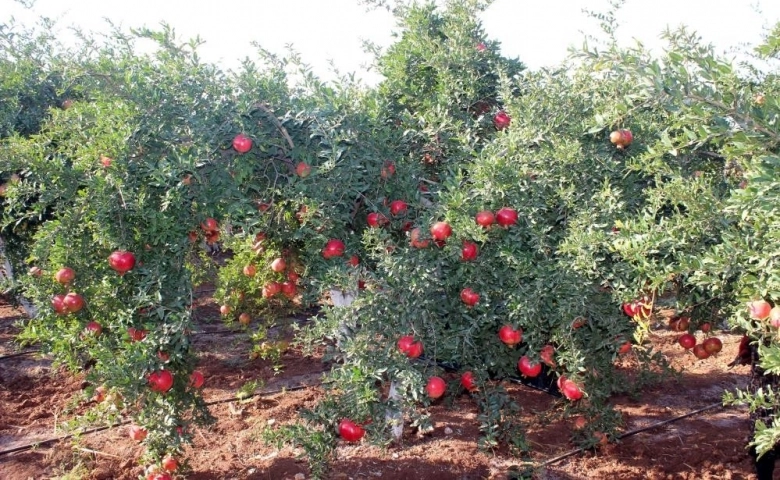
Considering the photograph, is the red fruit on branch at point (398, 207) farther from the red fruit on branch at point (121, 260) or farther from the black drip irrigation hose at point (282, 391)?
the black drip irrigation hose at point (282, 391)

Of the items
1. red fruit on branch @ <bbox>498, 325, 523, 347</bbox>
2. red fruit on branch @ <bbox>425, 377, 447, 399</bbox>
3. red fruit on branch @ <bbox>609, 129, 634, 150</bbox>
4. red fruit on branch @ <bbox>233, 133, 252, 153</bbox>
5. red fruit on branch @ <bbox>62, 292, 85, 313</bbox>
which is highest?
red fruit on branch @ <bbox>233, 133, 252, 153</bbox>

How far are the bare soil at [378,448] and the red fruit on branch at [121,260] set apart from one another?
0.78 m

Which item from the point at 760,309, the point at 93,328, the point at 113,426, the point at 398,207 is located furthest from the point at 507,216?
the point at 113,426

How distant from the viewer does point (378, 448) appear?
378cm

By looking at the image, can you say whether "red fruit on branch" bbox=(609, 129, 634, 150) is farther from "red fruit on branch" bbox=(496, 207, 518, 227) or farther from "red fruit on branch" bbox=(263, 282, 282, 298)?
"red fruit on branch" bbox=(263, 282, 282, 298)

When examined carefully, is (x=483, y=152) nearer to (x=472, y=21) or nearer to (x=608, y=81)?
(x=608, y=81)

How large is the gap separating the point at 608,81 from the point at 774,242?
133cm

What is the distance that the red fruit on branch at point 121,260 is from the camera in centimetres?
250

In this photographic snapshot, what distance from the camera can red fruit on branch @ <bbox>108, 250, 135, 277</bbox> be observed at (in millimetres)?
2502

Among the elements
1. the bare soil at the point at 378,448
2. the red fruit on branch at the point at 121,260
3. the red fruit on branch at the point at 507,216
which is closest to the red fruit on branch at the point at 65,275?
the red fruit on branch at the point at 121,260

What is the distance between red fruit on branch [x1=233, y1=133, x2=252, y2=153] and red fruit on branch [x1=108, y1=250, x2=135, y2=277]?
0.66 metres

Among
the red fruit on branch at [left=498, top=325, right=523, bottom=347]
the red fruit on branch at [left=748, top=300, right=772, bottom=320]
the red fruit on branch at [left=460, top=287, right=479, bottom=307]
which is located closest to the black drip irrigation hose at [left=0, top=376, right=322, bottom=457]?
the red fruit on branch at [left=460, top=287, right=479, bottom=307]

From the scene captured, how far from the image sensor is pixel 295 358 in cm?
569

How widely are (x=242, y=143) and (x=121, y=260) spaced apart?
2.39 ft
